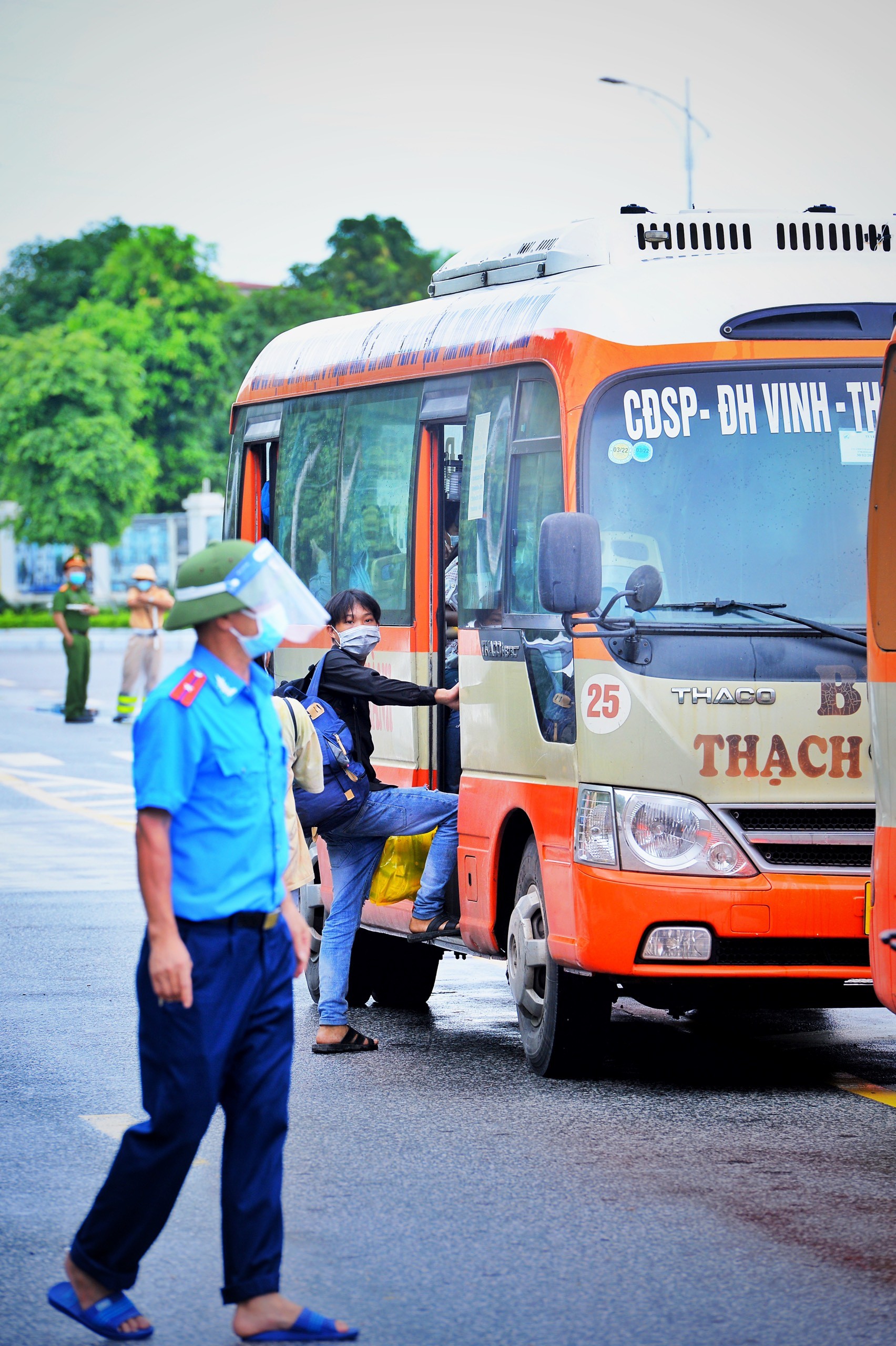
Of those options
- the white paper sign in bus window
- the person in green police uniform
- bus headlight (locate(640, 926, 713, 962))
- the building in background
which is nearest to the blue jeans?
the white paper sign in bus window

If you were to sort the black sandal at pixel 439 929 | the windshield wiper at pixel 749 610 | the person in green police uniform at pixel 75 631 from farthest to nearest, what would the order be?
the person in green police uniform at pixel 75 631, the black sandal at pixel 439 929, the windshield wiper at pixel 749 610

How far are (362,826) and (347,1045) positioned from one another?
86 cm

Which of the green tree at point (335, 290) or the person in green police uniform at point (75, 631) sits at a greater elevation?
the green tree at point (335, 290)

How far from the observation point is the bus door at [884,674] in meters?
6.64

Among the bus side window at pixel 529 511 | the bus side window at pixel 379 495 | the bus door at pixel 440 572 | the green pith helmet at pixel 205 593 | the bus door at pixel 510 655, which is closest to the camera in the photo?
the green pith helmet at pixel 205 593

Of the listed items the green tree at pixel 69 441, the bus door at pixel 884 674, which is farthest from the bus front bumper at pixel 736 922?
the green tree at pixel 69 441

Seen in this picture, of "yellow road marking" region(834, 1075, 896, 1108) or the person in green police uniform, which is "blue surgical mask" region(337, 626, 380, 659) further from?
the person in green police uniform

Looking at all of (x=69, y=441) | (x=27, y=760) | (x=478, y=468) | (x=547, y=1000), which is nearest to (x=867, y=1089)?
(x=547, y=1000)

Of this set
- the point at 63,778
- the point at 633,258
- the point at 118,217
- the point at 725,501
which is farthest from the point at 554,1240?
the point at 118,217

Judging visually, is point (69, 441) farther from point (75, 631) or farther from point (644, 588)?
point (644, 588)

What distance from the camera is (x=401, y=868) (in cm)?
930

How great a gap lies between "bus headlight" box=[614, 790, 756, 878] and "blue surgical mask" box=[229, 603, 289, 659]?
2.71m

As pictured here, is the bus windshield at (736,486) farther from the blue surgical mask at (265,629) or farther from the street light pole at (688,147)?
the street light pole at (688,147)

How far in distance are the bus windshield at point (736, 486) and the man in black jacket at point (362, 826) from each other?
53.0 inches
